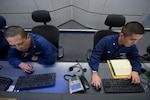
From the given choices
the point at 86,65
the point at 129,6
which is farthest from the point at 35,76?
the point at 129,6

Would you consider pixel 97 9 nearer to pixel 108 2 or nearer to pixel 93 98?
pixel 108 2

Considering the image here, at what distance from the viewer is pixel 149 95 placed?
0.89m

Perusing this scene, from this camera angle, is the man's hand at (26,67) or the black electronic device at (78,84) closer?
the black electronic device at (78,84)

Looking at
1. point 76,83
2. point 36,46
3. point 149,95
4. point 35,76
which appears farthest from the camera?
point 36,46

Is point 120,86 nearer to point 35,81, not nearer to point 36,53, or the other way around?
point 35,81

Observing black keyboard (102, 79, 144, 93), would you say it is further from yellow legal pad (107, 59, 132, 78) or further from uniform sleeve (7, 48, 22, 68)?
uniform sleeve (7, 48, 22, 68)

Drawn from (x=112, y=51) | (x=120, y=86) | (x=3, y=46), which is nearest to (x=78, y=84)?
(x=120, y=86)

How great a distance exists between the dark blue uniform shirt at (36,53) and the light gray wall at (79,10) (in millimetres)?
1602

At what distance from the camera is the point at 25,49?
1598 millimetres

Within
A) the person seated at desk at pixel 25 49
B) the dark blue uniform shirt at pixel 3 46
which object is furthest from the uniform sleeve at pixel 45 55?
the dark blue uniform shirt at pixel 3 46

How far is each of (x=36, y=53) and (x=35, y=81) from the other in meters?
0.46

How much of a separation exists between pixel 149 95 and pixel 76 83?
0.53m

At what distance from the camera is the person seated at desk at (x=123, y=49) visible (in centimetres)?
139

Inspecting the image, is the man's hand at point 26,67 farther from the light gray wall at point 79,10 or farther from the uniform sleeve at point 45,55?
the light gray wall at point 79,10
